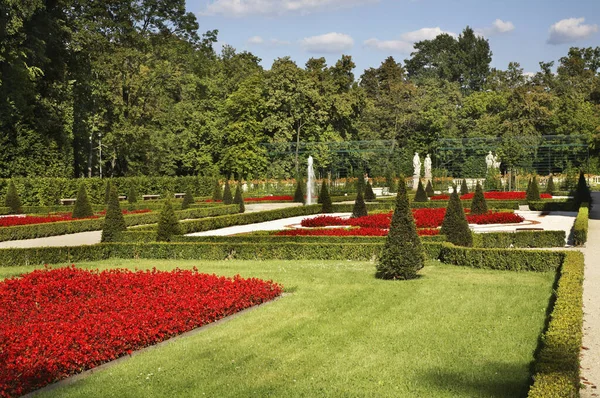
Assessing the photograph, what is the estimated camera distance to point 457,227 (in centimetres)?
1617

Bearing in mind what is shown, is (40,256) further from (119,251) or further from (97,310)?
(97,310)

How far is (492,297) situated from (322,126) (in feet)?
157

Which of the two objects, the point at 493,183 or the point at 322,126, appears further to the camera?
the point at 322,126

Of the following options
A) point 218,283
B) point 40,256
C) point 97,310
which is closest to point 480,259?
point 218,283

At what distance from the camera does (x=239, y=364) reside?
7.01 m

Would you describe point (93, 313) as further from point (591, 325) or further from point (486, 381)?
point (591, 325)

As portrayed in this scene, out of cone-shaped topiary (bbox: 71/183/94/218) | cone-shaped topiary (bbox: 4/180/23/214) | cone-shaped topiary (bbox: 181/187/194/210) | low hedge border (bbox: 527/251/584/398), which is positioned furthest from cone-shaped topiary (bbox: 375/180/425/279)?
cone-shaped topiary (bbox: 4/180/23/214)

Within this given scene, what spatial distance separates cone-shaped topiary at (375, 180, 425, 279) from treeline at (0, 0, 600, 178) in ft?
83.3

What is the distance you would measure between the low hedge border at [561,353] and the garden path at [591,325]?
0.72 feet

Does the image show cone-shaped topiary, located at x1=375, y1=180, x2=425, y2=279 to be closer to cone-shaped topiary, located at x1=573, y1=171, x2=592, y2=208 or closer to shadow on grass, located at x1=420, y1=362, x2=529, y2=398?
shadow on grass, located at x1=420, y1=362, x2=529, y2=398

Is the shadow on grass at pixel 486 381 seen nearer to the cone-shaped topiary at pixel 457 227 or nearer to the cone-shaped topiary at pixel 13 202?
the cone-shaped topiary at pixel 457 227

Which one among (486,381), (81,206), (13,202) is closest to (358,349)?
(486,381)

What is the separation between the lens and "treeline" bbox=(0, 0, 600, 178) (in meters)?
38.4

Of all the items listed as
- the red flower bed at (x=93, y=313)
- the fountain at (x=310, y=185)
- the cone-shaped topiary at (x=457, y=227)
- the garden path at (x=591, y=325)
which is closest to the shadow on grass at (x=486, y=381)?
the garden path at (x=591, y=325)
